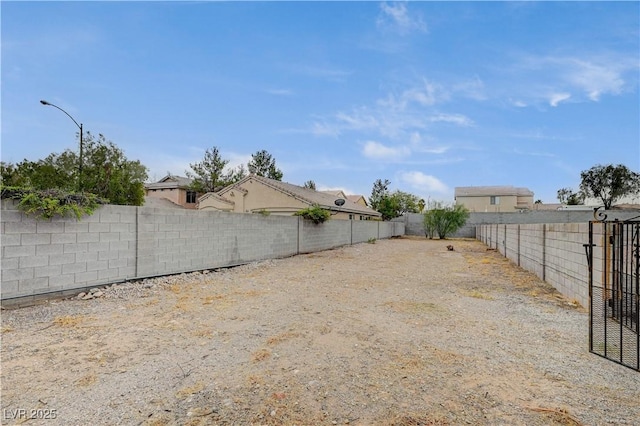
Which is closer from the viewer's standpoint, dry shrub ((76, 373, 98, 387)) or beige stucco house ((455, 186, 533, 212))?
dry shrub ((76, 373, 98, 387))

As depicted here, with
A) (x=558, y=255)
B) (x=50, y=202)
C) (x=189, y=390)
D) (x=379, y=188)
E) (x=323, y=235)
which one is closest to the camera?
(x=189, y=390)

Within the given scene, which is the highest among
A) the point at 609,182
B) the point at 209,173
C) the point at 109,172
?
the point at 209,173

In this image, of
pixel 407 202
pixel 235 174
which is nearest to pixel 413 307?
pixel 235 174

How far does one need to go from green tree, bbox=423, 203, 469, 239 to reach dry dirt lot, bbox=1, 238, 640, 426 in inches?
817

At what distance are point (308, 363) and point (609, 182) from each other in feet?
157

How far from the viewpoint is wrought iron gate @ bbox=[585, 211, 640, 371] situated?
3.24 metres

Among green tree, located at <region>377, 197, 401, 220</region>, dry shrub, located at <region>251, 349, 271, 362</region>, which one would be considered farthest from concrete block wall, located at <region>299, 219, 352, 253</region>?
green tree, located at <region>377, 197, 401, 220</region>

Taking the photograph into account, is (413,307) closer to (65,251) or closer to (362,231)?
(65,251)

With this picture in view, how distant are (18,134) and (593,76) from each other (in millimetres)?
19251

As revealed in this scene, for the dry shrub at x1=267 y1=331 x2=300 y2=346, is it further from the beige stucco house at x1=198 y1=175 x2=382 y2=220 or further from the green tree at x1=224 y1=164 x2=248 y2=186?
the green tree at x1=224 y1=164 x2=248 y2=186

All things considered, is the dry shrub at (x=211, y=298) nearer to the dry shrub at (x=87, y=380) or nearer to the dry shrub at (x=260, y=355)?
the dry shrub at (x=260, y=355)

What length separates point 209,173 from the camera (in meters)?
36.0

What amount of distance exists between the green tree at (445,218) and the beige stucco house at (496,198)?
1938 centimetres

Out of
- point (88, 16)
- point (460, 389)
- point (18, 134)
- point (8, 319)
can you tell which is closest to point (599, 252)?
point (460, 389)
